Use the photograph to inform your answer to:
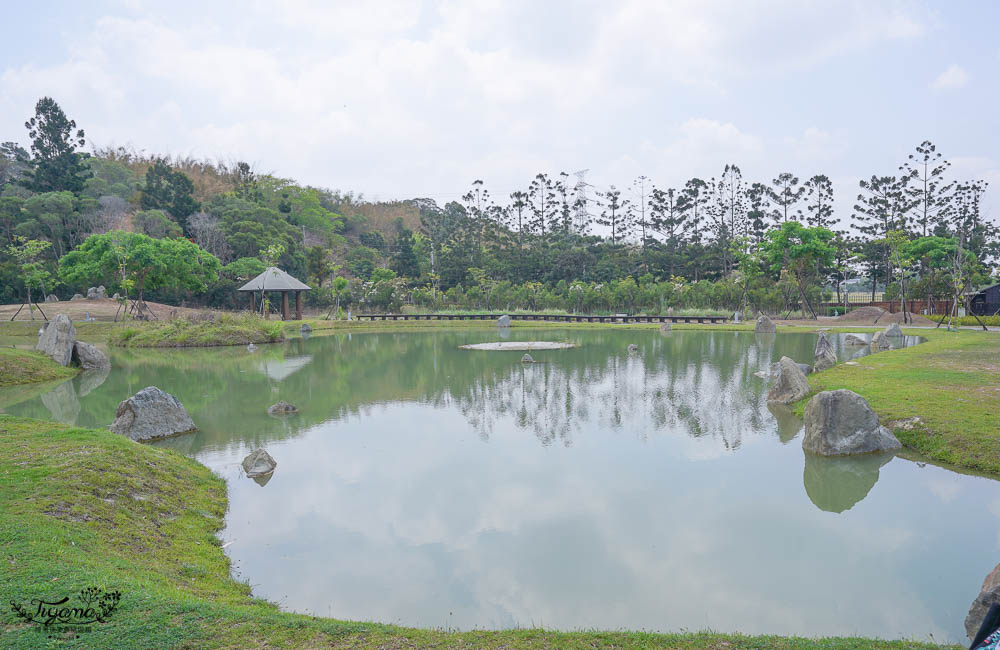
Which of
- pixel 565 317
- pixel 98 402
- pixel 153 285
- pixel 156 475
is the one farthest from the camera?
pixel 565 317

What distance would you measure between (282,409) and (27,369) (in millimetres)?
10260

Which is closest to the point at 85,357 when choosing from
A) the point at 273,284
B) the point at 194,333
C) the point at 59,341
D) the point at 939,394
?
the point at 59,341

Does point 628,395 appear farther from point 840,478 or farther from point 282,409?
point 282,409

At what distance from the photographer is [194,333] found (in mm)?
29391

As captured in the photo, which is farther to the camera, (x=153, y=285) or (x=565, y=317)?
(x=565, y=317)

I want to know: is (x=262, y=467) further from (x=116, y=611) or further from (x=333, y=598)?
(x=116, y=611)

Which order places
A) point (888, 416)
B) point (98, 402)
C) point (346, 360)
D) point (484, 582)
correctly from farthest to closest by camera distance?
point (346, 360)
point (98, 402)
point (888, 416)
point (484, 582)

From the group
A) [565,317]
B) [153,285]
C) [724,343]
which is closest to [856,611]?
[724,343]

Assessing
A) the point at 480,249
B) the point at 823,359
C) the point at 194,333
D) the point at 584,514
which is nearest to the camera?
the point at 584,514

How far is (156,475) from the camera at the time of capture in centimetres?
813

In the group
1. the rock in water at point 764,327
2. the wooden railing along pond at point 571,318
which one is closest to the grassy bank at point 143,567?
the rock in water at point 764,327

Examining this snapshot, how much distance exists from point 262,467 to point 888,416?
10.9 m

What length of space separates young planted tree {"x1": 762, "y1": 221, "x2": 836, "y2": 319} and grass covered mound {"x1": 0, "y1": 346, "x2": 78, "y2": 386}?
39369mm

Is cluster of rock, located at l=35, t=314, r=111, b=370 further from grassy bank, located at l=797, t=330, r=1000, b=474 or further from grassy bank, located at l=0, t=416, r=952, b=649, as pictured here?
grassy bank, located at l=797, t=330, r=1000, b=474
